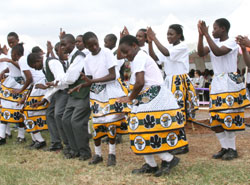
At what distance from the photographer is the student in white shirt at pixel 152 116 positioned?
3963 mm

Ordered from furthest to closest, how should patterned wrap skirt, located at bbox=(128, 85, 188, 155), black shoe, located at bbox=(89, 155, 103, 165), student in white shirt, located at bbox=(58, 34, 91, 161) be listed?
student in white shirt, located at bbox=(58, 34, 91, 161) < black shoe, located at bbox=(89, 155, 103, 165) < patterned wrap skirt, located at bbox=(128, 85, 188, 155)

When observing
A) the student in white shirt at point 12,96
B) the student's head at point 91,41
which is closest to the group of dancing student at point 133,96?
the student's head at point 91,41

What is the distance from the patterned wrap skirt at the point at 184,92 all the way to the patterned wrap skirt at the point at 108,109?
1.02 m

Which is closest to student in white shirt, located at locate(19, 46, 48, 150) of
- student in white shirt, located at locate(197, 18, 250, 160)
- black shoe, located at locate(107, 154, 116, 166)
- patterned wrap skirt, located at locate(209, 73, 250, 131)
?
black shoe, located at locate(107, 154, 116, 166)

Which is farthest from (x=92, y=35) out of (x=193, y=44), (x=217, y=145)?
(x=193, y=44)

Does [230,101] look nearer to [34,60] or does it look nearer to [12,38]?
[34,60]

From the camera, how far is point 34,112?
21.1 feet

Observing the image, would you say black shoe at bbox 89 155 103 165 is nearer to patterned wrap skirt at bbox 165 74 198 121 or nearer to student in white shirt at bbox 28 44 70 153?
student in white shirt at bbox 28 44 70 153

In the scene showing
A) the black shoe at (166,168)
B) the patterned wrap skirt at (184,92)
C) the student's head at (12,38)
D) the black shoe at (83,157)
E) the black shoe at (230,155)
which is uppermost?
the student's head at (12,38)

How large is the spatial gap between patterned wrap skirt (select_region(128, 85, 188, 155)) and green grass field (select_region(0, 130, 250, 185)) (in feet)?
1.43

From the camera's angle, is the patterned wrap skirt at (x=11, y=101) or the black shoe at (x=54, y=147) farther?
the patterned wrap skirt at (x=11, y=101)

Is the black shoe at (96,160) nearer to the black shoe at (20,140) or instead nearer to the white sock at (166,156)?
the white sock at (166,156)

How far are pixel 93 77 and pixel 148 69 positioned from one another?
115 cm

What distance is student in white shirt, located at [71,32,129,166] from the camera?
4.74 meters
